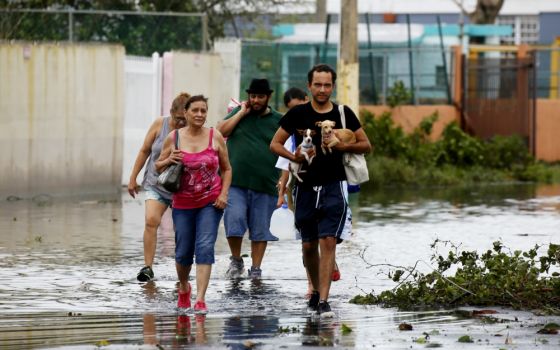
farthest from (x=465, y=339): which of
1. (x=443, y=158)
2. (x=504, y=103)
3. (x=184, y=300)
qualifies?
(x=504, y=103)

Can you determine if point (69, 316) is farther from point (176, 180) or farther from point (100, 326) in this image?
point (176, 180)

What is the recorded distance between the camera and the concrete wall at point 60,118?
70.8 feet

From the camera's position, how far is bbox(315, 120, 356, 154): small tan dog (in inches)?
426

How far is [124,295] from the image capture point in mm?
12023

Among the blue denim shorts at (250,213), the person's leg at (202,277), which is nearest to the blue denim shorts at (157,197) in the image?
the blue denim shorts at (250,213)

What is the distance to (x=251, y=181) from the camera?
529 inches

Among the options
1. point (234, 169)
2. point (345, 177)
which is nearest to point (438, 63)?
point (234, 169)

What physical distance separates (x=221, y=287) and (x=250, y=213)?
103cm

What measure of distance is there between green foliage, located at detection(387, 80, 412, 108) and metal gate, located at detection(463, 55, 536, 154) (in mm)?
1716

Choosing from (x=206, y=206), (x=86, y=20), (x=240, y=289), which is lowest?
(x=240, y=289)

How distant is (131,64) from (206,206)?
42.6ft

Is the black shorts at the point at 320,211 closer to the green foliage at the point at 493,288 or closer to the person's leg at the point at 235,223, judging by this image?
the green foliage at the point at 493,288

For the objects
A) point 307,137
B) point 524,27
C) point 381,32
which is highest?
point 524,27

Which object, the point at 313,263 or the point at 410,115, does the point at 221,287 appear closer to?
the point at 313,263
